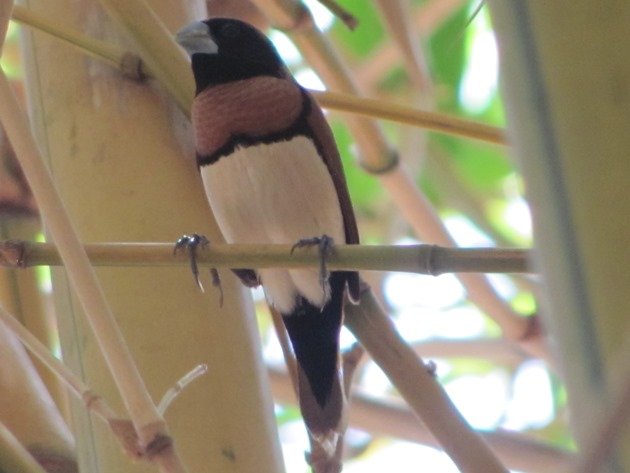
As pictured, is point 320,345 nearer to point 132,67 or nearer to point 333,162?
point 333,162

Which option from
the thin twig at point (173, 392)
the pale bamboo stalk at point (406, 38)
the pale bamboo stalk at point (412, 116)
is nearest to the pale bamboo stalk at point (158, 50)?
the pale bamboo stalk at point (412, 116)

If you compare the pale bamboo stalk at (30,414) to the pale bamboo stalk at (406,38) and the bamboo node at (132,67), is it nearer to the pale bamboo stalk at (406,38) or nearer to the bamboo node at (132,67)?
the bamboo node at (132,67)

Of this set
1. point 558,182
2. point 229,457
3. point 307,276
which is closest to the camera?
point 558,182

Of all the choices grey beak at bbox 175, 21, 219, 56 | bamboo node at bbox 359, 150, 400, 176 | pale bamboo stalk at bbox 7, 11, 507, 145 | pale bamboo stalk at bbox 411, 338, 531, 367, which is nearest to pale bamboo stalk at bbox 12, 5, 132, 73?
pale bamboo stalk at bbox 7, 11, 507, 145

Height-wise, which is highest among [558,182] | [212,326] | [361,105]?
[361,105]

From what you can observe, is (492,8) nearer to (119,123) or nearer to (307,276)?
(119,123)

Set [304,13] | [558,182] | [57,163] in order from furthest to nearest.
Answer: [304,13], [57,163], [558,182]

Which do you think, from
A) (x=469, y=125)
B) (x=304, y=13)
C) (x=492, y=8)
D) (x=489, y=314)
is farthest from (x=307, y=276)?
(x=492, y=8)
